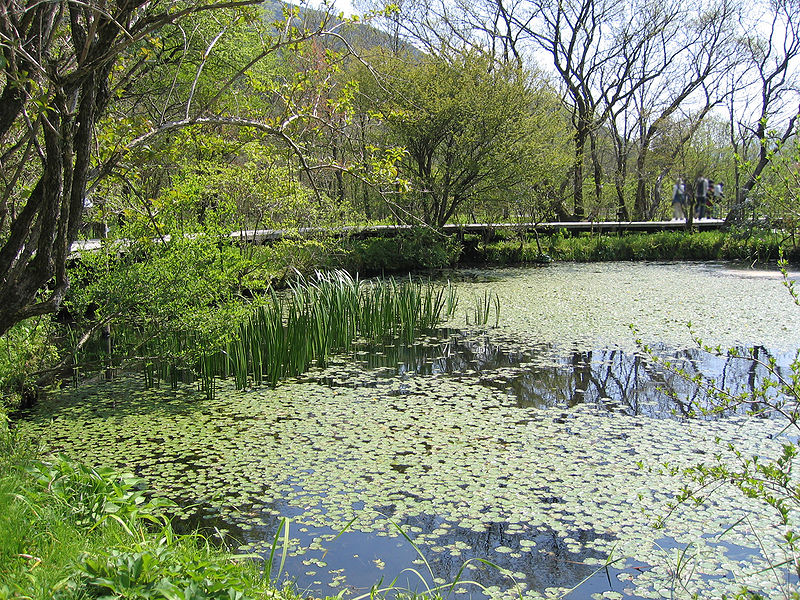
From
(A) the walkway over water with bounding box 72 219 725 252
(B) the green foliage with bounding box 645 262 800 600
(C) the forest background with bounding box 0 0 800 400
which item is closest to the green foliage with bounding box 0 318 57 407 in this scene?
(C) the forest background with bounding box 0 0 800 400

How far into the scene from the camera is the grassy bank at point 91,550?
176cm

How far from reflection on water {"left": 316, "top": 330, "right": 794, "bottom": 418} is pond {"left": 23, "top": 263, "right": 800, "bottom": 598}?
0.03 m

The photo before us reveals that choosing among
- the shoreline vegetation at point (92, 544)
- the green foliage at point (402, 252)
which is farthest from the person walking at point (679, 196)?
the shoreline vegetation at point (92, 544)

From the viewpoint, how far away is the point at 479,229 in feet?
45.8

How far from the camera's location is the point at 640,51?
1880 cm

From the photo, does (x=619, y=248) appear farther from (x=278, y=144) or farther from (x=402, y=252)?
(x=278, y=144)

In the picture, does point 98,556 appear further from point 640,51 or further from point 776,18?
point 776,18

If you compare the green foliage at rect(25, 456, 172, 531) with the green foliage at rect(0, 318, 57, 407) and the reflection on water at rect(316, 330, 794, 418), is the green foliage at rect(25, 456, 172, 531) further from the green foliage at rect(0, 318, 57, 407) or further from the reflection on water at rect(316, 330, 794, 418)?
the reflection on water at rect(316, 330, 794, 418)

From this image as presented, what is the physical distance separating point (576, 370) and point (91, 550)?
442cm

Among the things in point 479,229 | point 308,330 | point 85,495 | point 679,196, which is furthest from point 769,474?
point 679,196

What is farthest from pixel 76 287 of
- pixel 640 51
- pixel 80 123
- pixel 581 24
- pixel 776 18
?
pixel 776 18

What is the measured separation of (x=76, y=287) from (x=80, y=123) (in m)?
2.22

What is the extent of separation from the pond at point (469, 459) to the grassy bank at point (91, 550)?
1.83 feet

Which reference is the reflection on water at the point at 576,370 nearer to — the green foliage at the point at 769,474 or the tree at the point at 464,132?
the green foliage at the point at 769,474
